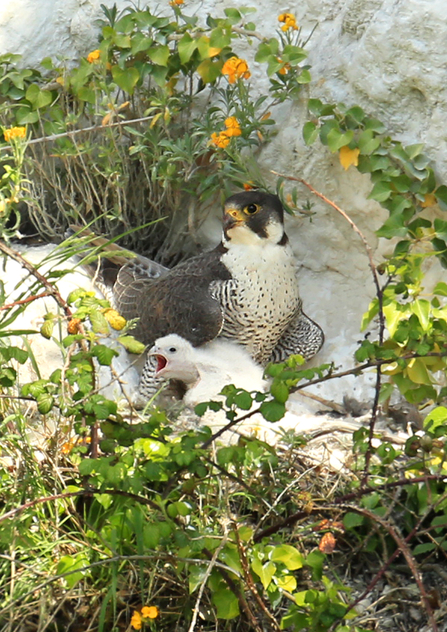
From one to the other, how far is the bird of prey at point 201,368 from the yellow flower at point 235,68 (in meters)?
1.12

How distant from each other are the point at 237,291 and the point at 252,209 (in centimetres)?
35

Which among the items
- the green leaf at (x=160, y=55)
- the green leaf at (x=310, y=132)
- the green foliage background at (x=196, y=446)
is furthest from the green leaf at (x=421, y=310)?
the green leaf at (x=160, y=55)

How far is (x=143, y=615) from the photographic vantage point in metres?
2.10

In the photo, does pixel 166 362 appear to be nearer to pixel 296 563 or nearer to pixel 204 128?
pixel 204 128

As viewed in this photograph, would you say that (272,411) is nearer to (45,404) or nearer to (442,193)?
(45,404)

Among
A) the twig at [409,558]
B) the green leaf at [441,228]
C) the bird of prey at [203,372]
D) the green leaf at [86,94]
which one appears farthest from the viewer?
the green leaf at [86,94]

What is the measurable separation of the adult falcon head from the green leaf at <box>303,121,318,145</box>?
0.87 feet

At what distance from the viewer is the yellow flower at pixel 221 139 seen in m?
3.43

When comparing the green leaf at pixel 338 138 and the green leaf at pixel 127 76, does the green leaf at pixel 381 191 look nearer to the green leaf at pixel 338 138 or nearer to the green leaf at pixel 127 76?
the green leaf at pixel 338 138

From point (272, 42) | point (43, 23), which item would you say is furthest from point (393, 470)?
point (43, 23)

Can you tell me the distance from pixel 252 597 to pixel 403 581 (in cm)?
49

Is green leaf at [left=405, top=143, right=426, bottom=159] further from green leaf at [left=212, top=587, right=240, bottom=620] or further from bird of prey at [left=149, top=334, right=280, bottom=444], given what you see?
green leaf at [left=212, top=587, right=240, bottom=620]

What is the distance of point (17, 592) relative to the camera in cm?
223

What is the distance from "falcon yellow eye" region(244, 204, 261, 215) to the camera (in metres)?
3.40
